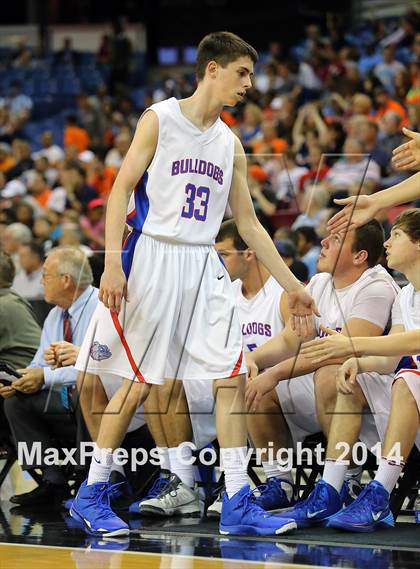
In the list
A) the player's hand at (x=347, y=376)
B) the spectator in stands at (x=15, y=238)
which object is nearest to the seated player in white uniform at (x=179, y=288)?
the player's hand at (x=347, y=376)

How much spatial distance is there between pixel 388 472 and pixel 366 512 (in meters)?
0.19

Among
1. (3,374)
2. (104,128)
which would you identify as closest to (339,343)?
(3,374)

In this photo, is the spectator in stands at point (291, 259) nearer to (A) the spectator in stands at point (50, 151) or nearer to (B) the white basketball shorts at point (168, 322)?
(B) the white basketball shorts at point (168, 322)

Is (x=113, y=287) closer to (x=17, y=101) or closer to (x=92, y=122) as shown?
(x=92, y=122)

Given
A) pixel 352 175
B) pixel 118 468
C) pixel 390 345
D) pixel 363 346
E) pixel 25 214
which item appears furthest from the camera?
pixel 25 214

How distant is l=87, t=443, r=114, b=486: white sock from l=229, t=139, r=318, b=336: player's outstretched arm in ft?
3.37

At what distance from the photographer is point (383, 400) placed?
5.02 meters

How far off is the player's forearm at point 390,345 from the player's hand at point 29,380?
192 cm

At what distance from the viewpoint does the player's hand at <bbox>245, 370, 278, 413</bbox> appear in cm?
525

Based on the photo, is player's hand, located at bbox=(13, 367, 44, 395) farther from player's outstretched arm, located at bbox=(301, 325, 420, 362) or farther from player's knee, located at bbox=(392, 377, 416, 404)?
player's knee, located at bbox=(392, 377, 416, 404)

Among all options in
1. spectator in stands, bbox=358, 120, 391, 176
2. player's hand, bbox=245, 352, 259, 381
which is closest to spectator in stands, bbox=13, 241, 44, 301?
spectator in stands, bbox=358, 120, 391, 176

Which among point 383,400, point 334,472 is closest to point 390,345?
point 383,400

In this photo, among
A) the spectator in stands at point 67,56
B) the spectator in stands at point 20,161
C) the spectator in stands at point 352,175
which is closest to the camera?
the spectator in stands at point 352,175

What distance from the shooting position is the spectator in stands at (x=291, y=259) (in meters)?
6.80
